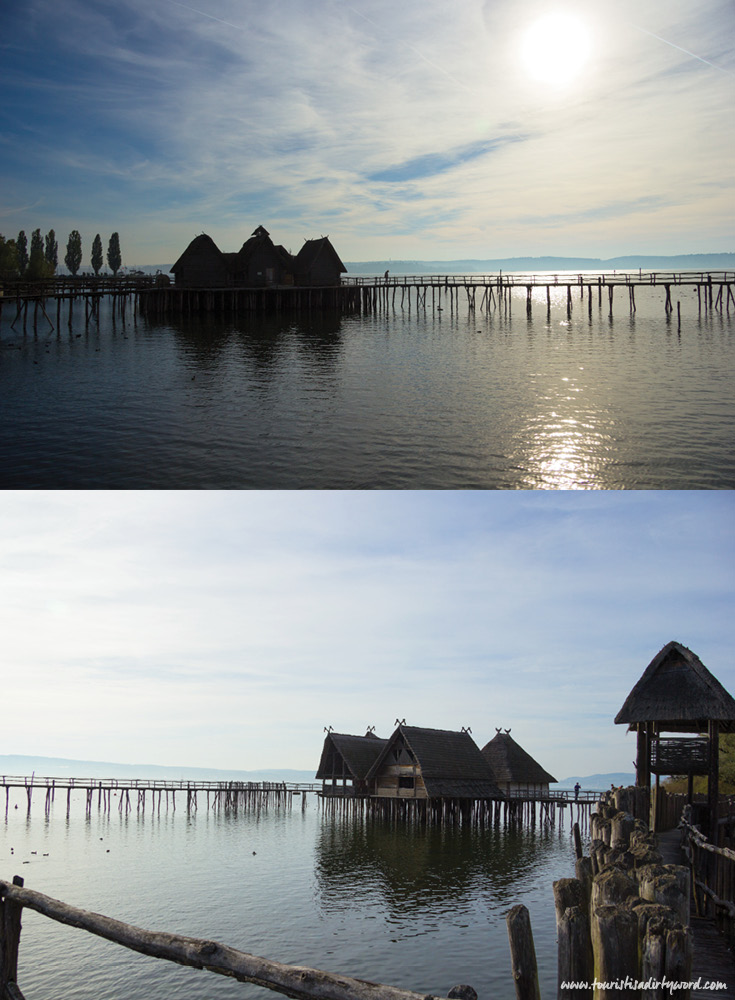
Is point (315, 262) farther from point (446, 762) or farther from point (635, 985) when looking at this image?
point (635, 985)

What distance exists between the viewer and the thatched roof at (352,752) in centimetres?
3497

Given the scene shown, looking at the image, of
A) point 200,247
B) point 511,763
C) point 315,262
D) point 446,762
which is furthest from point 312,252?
point 446,762

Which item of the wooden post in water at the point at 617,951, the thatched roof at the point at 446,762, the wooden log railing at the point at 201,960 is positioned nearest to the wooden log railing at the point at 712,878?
the wooden post in water at the point at 617,951

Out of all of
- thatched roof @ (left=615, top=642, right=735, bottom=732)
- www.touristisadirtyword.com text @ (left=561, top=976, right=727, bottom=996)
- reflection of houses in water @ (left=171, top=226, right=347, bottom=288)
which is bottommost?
www.touristisadirtyword.com text @ (left=561, top=976, right=727, bottom=996)

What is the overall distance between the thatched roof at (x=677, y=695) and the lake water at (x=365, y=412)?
5.72 m

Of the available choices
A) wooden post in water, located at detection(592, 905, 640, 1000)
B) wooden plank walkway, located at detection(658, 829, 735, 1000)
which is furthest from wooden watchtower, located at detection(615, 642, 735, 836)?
wooden post in water, located at detection(592, 905, 640, 1000)

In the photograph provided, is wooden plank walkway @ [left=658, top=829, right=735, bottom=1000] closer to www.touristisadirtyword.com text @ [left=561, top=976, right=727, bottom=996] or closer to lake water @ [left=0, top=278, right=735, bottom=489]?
www.touristisadirtyword.com text @ [left=561, top=976, right=727, bottom=996]

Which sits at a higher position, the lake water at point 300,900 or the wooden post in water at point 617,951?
the wooden post in water at point 617,951

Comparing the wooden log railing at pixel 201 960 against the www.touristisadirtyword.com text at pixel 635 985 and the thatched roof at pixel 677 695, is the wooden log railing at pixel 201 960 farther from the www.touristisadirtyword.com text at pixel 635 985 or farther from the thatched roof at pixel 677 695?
the thatched roof at pixel 677 695

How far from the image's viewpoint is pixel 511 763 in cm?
3600

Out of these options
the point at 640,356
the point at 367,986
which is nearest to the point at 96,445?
the point at 367,986

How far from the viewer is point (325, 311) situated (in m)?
72.3

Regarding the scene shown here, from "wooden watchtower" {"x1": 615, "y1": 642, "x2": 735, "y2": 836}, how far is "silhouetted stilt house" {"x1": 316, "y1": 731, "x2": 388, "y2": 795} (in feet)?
64.8

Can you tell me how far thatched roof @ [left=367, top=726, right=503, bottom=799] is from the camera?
31719 millimetres
